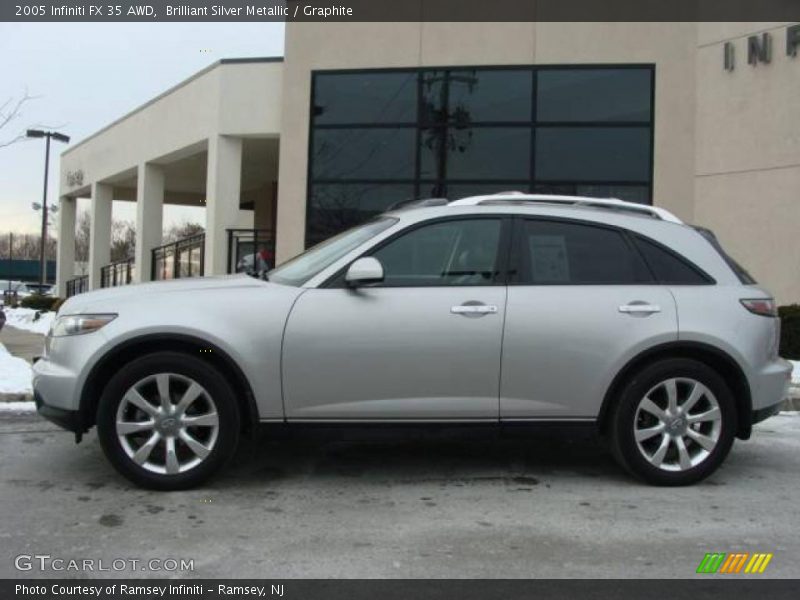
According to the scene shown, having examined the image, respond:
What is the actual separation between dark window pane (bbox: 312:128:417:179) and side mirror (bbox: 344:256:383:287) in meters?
9.43

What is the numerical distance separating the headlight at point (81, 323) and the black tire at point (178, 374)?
289mm

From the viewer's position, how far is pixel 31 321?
21391 mm

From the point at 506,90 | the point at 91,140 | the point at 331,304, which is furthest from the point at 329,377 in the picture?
the point at 91,140

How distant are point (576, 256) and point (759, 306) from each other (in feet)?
3.90

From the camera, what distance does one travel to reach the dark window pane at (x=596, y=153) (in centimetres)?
1323

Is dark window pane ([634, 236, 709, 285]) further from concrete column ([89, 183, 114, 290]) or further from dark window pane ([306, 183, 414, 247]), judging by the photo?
concrete column ([89, 183, 114, 290])

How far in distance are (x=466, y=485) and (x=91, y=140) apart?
2168 cm

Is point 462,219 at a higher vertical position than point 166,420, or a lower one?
higher

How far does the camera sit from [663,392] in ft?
15.5

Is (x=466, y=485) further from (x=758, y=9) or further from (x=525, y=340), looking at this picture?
(x=758, y=9)

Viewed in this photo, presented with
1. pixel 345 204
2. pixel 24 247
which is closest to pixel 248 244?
pixel 345 204

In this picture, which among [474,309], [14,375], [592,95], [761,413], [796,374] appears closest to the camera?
[474,309]

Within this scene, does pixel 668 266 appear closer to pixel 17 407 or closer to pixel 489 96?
pixel 17 407

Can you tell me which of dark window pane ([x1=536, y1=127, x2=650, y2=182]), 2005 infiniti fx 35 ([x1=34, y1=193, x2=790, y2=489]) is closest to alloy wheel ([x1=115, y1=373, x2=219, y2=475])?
2005 infiniti fx 35 ([x1=34, y1=193, x2=790, y2=489])
